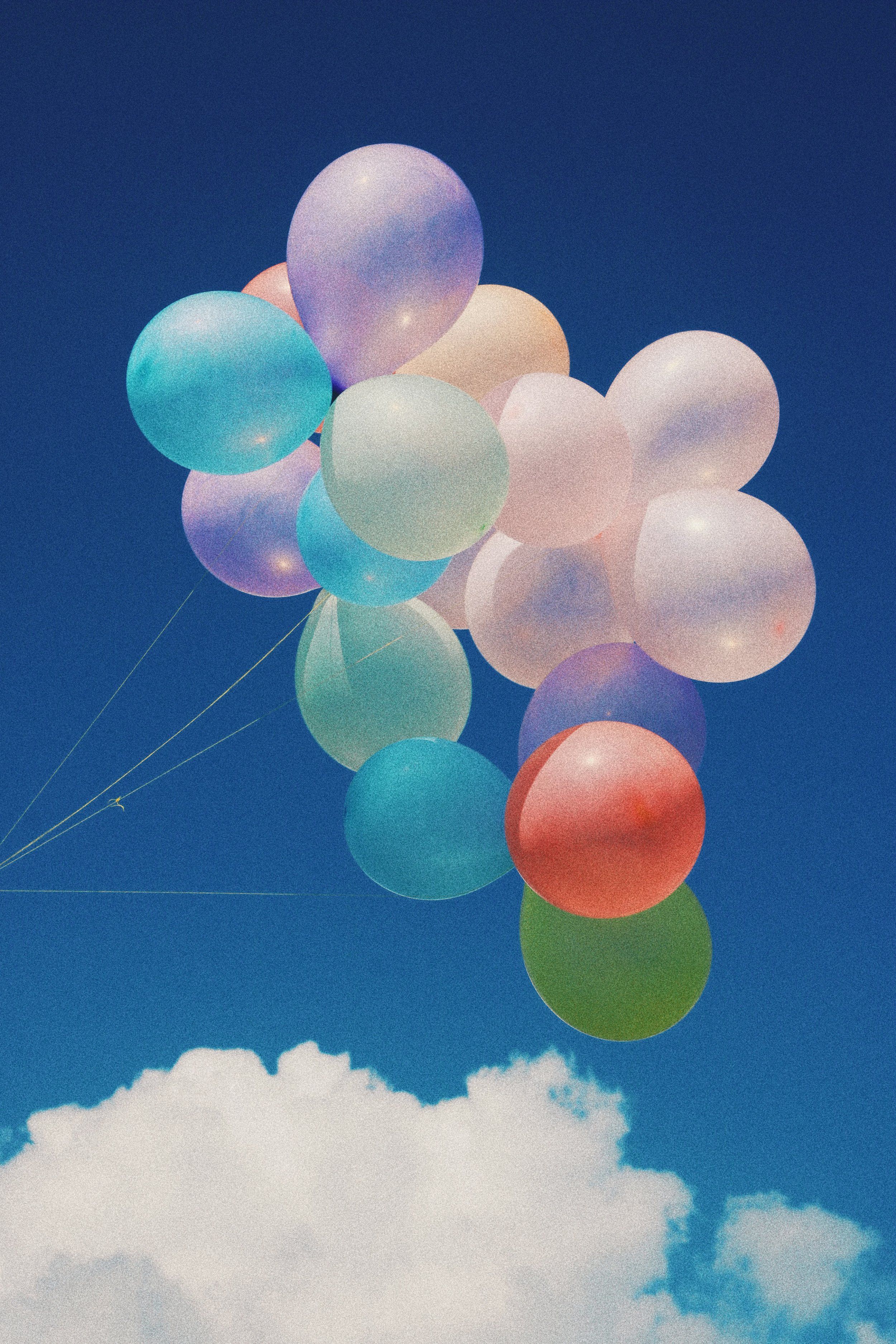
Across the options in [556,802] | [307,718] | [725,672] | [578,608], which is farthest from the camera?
[307,718]

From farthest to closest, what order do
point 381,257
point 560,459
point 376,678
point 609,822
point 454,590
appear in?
point 454,590, point 376,678, point 560,459, point 381,257, point 609,822

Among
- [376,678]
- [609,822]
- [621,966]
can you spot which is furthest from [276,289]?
[621,966]

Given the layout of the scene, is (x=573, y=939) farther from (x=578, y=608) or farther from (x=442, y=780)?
(x=578, y=608)

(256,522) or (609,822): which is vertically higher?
(256,522)

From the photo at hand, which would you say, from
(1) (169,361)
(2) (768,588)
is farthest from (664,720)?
(1) (169,361)

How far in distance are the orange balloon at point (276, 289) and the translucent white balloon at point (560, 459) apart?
2.48 ft

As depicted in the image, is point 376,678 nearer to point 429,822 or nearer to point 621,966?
point 429,822

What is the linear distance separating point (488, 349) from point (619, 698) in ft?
3.79

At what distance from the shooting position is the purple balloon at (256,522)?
402cm

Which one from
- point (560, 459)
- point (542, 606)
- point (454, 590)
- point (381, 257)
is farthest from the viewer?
point (454, 590)

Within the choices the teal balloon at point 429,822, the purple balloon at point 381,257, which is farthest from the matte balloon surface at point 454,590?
the purple balloon at point 381,257

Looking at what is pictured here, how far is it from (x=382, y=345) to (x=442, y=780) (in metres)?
1.27

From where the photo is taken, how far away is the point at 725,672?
3605mm

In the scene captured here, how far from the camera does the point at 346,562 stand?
3.74m
